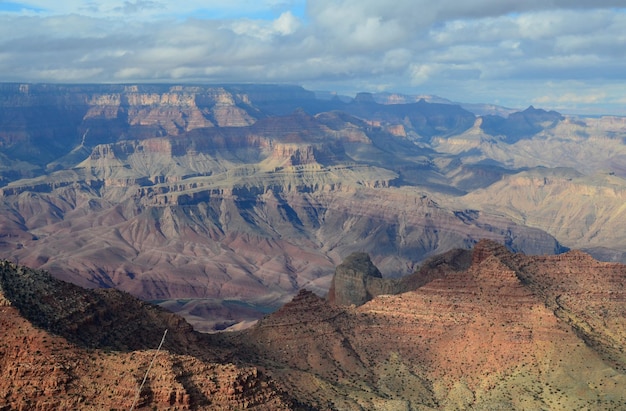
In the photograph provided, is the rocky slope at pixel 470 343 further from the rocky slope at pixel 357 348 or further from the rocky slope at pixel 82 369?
the rocky slope at pixel 82 369

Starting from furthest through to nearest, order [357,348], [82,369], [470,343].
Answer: [357,348]
[470,343]
[82,369]

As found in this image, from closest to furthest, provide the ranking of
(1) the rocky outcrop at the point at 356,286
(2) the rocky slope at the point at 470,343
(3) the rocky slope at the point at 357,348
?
(3) the rocky slope at the point at 357,348
(2) the rocky slope at the point at 470,343
(1) the rocky outcrop at the point at 356,286

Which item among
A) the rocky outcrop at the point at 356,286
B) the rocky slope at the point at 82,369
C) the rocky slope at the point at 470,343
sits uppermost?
the rocky slope at the point at 82,369

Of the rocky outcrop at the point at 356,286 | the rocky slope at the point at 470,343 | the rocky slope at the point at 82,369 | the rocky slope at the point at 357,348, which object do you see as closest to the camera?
the rocky slope at the point at 82,369

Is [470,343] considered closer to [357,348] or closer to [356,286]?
[357,348]

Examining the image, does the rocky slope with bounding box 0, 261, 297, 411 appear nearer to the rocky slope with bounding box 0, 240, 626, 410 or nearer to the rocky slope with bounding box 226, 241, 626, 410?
the rocky slope with bounding box 0, 240, 626, 410

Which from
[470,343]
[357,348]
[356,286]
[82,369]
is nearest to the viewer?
[82,369]

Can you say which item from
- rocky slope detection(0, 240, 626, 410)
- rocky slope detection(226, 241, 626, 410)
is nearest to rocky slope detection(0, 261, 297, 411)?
rocky slope detection(0, 240, 626, 410)

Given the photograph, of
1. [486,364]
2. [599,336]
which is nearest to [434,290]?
[486,364]

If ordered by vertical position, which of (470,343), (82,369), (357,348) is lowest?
(357,348)

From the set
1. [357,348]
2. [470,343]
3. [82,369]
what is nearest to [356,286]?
[357,348]

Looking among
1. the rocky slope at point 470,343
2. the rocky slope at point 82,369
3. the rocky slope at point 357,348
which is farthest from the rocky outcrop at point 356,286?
the rocky slope at point 82,369
